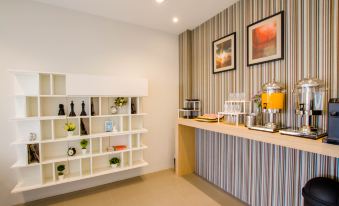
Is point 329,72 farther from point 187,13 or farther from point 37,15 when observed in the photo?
point 37,15

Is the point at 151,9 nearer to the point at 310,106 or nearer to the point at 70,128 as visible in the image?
the point at 70,128

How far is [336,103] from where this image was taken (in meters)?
1.28

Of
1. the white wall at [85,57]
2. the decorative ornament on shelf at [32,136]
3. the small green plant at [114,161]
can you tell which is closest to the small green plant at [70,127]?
the decorative ornament on shelf at [32,136]

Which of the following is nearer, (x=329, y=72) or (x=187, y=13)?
(x=329, y=72)

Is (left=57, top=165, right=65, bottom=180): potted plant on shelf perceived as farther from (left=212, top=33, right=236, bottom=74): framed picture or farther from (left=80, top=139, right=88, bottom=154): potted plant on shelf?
(left=212, top=33, right=236, bottom=74): framed picture

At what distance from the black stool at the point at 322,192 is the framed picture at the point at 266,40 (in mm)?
1262

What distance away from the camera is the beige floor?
2.28 metres

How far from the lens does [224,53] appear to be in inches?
102

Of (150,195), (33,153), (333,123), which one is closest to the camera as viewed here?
(333,123)

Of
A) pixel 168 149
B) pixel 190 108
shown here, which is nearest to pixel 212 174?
pixel 168 149

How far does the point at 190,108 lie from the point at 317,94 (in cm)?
182

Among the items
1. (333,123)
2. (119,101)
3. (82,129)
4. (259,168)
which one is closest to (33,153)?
(82,129)

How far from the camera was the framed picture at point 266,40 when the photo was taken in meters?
1.87

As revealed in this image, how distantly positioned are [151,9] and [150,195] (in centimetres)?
277
